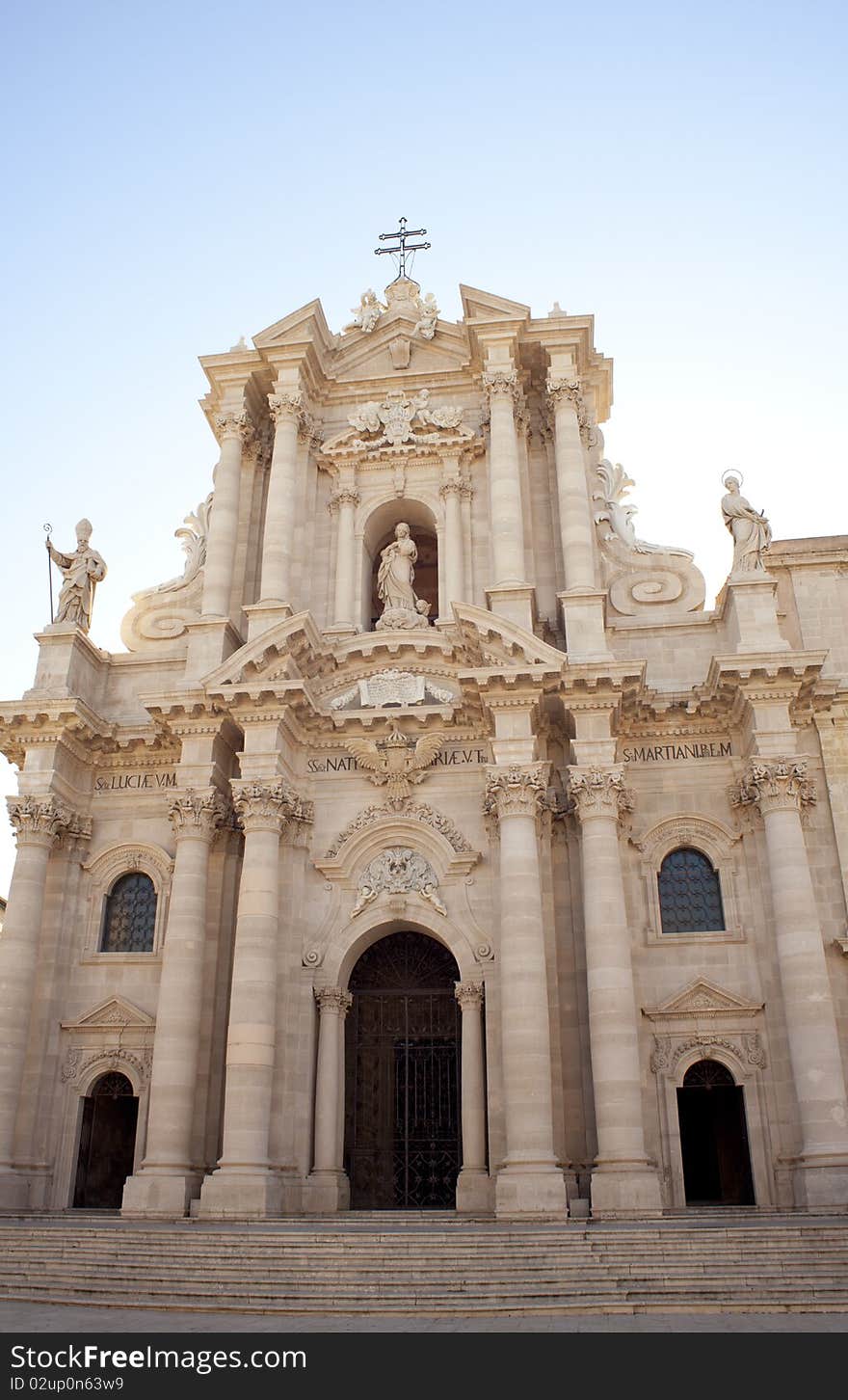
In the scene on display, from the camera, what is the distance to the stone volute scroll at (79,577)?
80.2ft

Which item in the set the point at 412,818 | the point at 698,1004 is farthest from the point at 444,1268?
the point at 412,818

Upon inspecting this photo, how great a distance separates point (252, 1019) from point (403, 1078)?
14.6 feet

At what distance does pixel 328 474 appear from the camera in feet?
87.0

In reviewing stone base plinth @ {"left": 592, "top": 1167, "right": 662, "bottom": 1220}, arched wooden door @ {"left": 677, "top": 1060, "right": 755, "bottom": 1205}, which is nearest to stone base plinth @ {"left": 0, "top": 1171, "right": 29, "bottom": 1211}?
stone base plinth @ {"left": 592, "top": 1167, "right": 662, "bottom": 1220}

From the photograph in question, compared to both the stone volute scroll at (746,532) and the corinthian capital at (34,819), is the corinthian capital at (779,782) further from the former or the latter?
the corinthian capital at (34,819)

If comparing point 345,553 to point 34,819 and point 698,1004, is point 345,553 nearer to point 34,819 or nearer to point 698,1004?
point 34,819

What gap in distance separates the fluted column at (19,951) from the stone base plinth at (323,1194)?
5224 millimetres

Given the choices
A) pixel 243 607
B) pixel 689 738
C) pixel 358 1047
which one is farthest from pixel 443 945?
pixel 243 607

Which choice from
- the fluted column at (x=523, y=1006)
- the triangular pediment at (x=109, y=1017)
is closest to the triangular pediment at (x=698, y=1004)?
the fluted column at (x=523, y=1006)

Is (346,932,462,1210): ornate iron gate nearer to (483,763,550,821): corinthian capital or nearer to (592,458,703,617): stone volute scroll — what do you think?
(483,763,550,821): corinthian capital

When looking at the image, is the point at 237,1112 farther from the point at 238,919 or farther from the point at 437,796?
the point at 437,796

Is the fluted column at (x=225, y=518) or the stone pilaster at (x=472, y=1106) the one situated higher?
the fluted column at (x=225, y=518)

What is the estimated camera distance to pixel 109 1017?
21953 mm

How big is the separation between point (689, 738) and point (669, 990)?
190 inches
